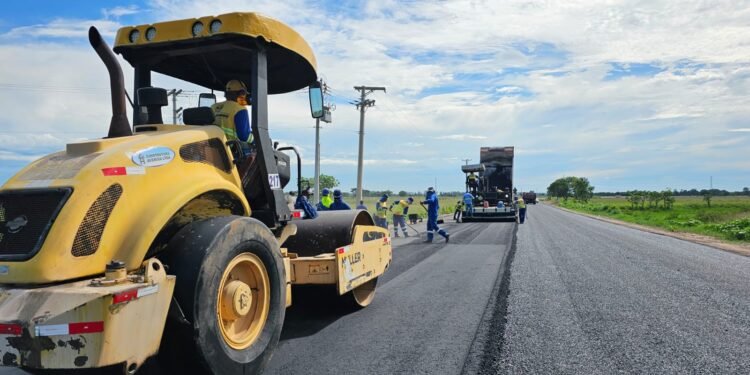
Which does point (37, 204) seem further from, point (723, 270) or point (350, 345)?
point (723, 270)

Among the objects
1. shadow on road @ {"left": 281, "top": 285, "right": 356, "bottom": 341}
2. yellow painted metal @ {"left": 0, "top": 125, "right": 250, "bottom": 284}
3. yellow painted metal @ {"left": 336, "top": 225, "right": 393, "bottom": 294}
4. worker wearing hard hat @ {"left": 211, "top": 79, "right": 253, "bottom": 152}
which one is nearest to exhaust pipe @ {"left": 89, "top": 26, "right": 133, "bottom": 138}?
yellow painted metal @ {"left": 0, "top": 125, "right": 250, "bottom": 284}

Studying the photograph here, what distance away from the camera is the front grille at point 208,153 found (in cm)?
346

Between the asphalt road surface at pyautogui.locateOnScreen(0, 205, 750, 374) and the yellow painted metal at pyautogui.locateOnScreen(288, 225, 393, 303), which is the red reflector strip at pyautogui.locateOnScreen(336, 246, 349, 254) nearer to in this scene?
the yellow painted metal at pyautogui.locateOnScreen(288, 225, 393, 303)

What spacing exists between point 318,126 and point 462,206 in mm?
8873

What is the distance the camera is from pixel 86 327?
2414 mm

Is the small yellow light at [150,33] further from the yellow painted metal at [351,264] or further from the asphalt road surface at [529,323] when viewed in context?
the asphalt road surface at [529,323]

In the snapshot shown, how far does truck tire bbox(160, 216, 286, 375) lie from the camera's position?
9.53 feet

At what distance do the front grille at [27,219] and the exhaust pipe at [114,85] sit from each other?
973 millimetres

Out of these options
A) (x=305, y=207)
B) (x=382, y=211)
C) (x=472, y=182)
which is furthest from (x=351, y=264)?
(x=472, y=182)

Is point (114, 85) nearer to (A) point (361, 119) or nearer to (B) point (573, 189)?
(A) point (361, 119)

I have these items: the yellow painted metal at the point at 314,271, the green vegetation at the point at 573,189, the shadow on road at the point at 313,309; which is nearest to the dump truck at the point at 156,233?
the yellow painted metal at the point at 314,271

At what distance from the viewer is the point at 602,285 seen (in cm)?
780

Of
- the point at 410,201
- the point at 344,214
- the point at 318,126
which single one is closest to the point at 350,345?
the point at 344,214

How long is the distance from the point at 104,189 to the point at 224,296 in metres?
0.97
